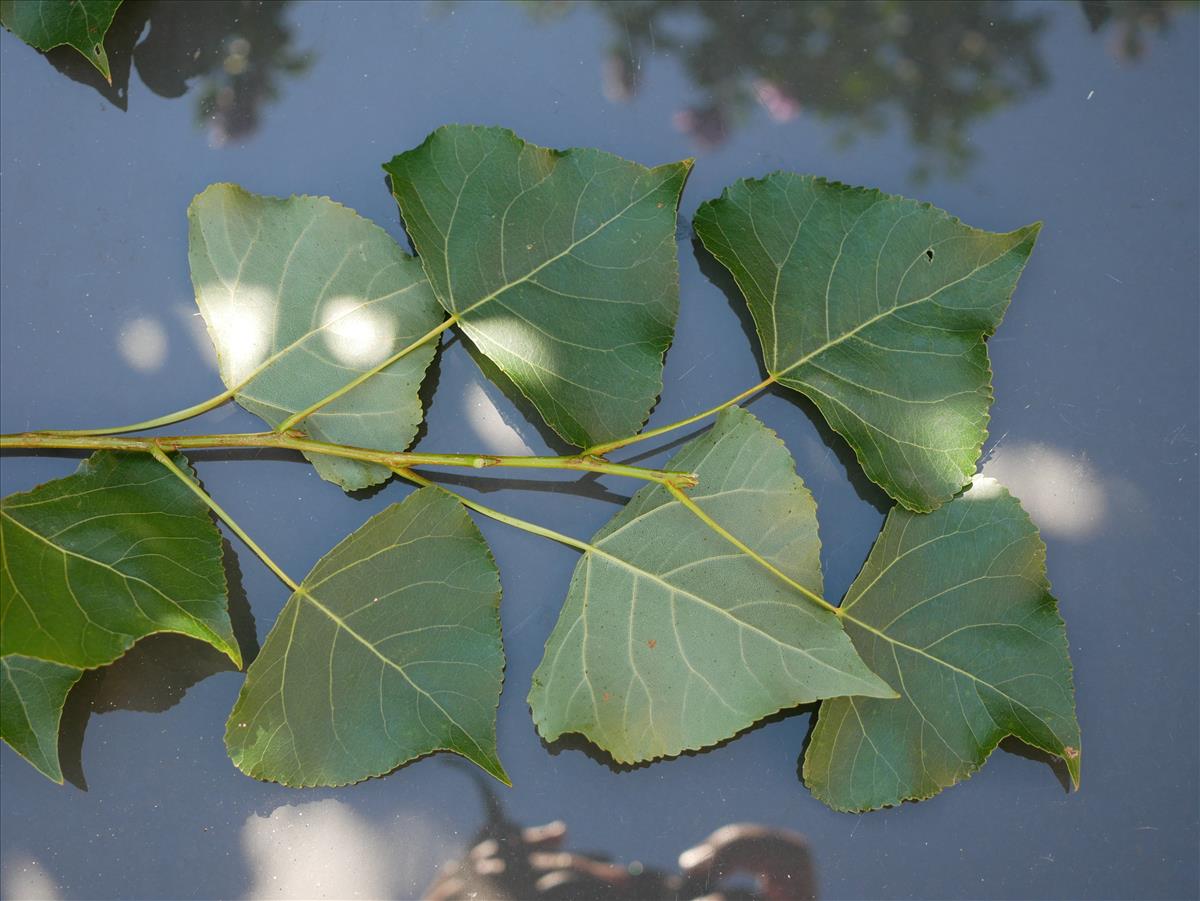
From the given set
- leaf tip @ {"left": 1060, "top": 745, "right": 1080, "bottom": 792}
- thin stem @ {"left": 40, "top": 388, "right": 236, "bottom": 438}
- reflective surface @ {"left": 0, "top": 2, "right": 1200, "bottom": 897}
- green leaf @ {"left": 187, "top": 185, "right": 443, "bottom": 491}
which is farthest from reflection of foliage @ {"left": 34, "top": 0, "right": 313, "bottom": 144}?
leaf tip @ {"left": 1060, "top": 745, "right": 1080, "bottom": 792}

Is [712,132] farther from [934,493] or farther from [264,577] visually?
[264,577]

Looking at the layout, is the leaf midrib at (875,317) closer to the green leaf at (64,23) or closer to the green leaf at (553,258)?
the green leaf at (553,258)

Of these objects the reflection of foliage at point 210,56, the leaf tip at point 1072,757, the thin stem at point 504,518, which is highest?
the reflection of foliage at point 210,56

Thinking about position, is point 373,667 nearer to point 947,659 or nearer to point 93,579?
point 93,579

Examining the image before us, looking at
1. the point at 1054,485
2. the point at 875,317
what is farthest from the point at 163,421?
the point at 1054,485

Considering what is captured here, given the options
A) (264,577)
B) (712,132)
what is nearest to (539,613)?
(264,577)

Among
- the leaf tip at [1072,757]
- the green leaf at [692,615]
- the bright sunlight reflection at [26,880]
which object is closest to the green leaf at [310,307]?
the green leaf at [692,615]

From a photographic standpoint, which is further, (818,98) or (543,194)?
(818,98)
